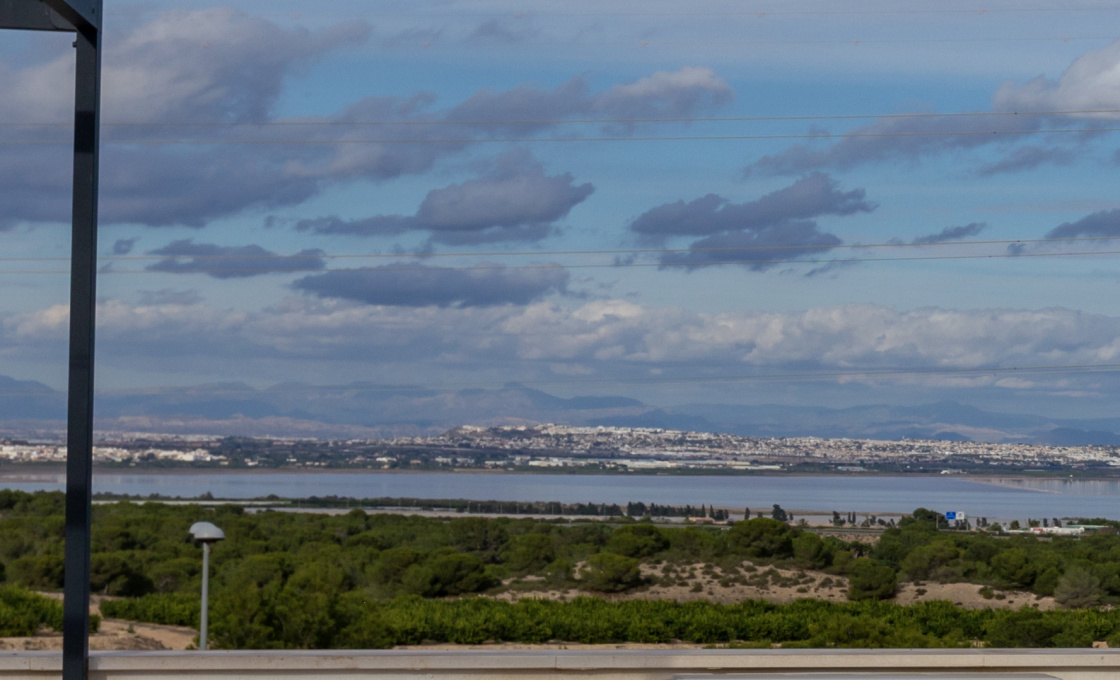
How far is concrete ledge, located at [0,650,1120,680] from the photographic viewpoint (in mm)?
3082

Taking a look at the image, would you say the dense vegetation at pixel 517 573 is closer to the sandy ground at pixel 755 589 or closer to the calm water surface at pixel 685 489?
the sandy ground at pixel 755 589

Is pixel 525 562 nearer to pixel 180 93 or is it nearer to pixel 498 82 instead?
pixel 180 93

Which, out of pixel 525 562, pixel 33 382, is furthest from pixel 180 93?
pixel 525 562

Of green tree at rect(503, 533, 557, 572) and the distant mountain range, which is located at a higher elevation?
the distant mountain range

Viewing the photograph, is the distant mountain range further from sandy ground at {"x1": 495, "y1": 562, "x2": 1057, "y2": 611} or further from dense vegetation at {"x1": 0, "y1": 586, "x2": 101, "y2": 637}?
dense vegetation at {"x1": 0, "y1": 586, "x2": 101, "y2": 637}

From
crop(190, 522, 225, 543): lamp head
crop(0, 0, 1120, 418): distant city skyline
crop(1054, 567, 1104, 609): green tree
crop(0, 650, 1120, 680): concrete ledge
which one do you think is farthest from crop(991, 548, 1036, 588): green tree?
crop(0, 650, 1120, 680): concrete ledge

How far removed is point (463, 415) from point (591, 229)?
8.89m

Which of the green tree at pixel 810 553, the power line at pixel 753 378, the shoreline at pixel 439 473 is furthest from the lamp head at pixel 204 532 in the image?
the green tree at pixel 810 553

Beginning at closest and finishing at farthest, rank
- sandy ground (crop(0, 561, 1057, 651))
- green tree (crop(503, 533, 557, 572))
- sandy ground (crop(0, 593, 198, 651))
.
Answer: sandy ground (crop(0, 593, 198, 651)) → sandy ground (crop(0, 561, 1057, 651)) → green tree (crop(503, 533, 557, 572))

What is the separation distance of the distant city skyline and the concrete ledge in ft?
47.1

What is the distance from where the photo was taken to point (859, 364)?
105 feet

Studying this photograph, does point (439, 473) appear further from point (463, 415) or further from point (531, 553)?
point (531, 553)

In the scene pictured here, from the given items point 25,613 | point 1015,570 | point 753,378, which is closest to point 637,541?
point 753,378

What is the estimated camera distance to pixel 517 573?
2866cm
